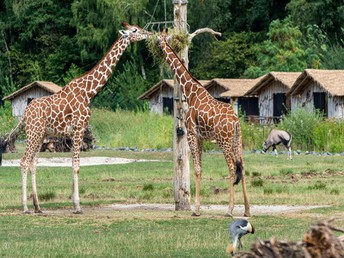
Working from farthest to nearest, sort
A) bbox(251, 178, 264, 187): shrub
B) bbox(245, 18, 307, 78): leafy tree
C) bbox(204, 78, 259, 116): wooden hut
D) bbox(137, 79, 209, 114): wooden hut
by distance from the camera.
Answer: bbox(137, 79, 209, 114): wooden hut → bbox(245, 18, 307, 78): leafy tree → bbox(204, 78, 259, 116): wooden hut → bbox(251, 178, 264, 187): shrub

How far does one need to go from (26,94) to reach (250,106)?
1842 centimetres

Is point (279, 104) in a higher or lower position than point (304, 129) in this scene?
higher

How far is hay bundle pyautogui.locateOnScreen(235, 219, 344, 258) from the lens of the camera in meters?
7.62

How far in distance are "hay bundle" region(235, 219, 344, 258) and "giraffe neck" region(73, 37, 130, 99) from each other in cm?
1497

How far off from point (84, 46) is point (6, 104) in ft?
25.4

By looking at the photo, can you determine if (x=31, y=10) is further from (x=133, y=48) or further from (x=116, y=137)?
(x=116, y=137)

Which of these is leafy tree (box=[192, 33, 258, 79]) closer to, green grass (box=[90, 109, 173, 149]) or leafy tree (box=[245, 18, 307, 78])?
leafy tree (box=[245, 18, 307, 78])

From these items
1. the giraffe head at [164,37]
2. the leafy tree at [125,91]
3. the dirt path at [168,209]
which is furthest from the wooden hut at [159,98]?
the giraffe head at [164,37]

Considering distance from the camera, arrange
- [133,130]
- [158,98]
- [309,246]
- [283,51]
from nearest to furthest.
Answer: [309,246], [133,130], [283,51], [158,98]

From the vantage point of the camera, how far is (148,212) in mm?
21828

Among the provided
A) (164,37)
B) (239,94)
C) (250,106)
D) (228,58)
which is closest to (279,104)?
(239,94)

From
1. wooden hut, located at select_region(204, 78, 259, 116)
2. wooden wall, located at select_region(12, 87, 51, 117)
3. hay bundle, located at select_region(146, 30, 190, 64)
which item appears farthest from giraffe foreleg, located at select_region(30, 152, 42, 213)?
Answer: wooden wall, located at select_region(12, 87, 51, 117)

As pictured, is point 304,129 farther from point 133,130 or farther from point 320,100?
point 320,100

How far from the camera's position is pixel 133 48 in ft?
267
